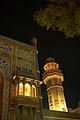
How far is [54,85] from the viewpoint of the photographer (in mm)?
27969

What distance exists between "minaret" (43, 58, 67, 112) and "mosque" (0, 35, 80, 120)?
308 inches

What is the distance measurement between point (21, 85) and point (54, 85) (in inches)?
504

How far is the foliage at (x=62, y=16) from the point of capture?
7.18 metres

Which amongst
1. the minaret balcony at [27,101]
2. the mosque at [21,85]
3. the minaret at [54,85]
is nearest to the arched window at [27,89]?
the mosque at [21,85]

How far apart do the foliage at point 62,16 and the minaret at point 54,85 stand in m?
20.2

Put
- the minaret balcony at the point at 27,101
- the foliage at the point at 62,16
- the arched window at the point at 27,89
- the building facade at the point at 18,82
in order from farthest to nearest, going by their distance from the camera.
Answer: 1. the arched window at the point at 27,89
2. the minaret balcony at the point at 27,101
3. the building facade at the point at 18,82
4. the foliage at the point at 62,16

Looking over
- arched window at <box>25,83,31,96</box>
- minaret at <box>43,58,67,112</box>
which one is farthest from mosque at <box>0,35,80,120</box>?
minaret at <box>43,58,67,112</box>

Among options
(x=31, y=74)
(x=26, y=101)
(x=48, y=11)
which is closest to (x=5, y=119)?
(x=26, y=101)

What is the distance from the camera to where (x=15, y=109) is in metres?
14.1

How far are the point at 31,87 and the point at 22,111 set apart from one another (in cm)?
260

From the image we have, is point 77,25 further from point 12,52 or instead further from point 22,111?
point 12,52

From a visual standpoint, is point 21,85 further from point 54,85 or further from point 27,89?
point 54,85

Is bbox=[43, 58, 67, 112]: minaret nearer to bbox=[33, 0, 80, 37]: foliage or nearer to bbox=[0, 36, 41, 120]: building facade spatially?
bbox=[0, 36, 41, 120]: building facade

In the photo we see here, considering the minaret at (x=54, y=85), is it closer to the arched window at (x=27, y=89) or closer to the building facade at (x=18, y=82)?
the building facade at (x=18, y=82)
